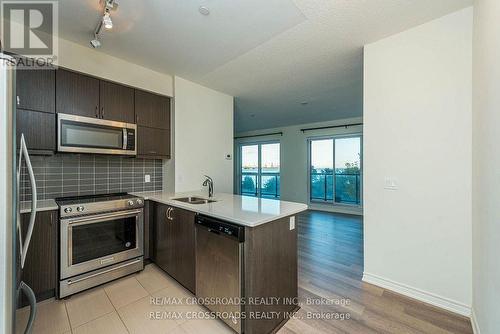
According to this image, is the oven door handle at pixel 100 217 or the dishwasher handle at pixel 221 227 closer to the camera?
the dishwasher handle at pixel 221 227

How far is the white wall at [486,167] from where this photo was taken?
1.22 metres

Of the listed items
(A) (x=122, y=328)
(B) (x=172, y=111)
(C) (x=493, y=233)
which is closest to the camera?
(C) (x=493, y=233)

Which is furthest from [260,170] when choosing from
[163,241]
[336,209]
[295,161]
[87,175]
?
[87,175]

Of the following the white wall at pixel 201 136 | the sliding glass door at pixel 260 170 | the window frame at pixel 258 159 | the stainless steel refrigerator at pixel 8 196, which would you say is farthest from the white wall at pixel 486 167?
the sliding glass door at pixel 260 170

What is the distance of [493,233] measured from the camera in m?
1.26

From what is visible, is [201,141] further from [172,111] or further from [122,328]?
[122,328]

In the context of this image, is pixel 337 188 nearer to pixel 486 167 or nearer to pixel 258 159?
pixel 258 159

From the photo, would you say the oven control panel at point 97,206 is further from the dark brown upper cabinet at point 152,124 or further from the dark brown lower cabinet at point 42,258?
the dark brown upper cabinet at point 152,124

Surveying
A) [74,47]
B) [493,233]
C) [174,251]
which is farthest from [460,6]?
[74,47]

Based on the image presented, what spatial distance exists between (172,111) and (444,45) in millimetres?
3330

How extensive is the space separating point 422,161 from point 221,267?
217 cm

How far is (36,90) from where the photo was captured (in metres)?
2.12

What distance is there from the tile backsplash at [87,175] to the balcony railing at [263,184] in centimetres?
490

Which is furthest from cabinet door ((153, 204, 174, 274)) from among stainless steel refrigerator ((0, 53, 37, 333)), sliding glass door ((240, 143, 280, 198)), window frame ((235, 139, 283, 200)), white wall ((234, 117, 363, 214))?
sliding glass door ((240, 143, 280, 198))
